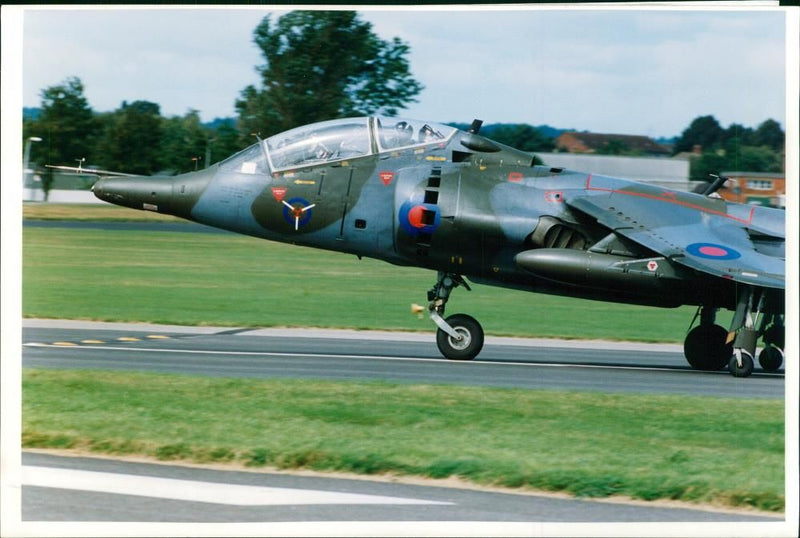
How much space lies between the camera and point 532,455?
9.02 meters

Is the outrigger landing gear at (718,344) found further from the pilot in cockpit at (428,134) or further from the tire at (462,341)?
the pilot in cockpit at (428,134)

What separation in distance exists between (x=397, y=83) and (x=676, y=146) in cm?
696

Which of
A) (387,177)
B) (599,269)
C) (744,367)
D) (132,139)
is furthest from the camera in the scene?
(132,139)

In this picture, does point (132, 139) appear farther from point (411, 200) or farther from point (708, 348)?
point (708, 348)

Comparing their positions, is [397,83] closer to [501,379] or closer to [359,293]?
[359,293]

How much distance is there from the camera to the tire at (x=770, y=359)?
16.0m

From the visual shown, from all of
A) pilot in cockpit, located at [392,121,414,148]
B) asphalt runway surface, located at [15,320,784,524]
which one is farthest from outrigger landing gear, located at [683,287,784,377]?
pilot in cockpit, located at [392,121,414,148]

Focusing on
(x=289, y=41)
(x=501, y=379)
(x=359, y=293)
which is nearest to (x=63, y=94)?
(x=289, y=41)

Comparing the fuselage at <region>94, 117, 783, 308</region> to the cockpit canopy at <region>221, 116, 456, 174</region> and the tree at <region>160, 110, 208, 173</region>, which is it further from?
the tree at <region>160, 110, 208, 173</region>

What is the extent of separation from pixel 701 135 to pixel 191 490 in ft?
63.4

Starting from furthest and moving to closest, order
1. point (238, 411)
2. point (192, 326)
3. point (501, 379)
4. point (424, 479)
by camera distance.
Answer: point (192, 326), point (501, 379), point (238, 411), point (424, 479)

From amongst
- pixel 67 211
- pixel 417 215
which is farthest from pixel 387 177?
pixel 67 211

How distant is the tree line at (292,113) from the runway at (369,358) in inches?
149

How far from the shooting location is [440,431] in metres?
9.79
